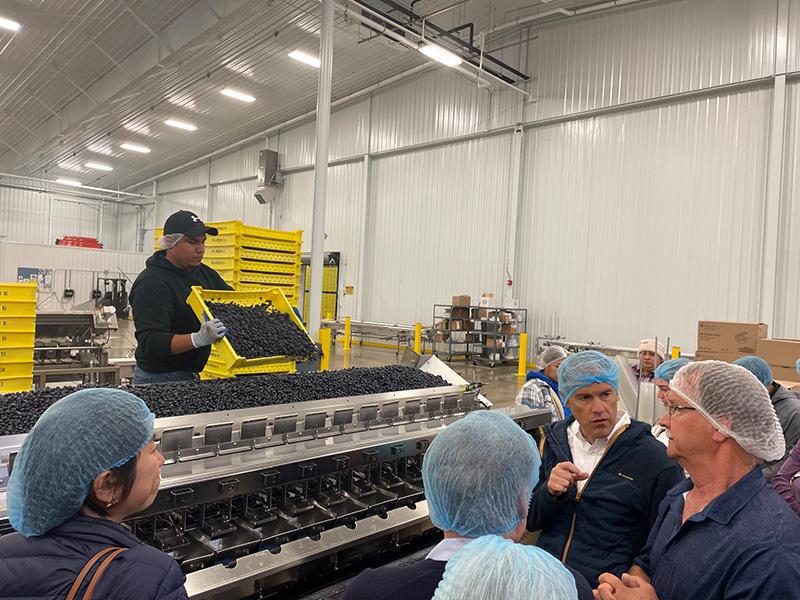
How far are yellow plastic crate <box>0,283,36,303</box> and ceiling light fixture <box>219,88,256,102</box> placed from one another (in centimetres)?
862

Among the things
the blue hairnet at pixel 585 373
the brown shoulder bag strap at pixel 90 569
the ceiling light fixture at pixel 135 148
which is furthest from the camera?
the ceiling light fixture at pixel 135 148

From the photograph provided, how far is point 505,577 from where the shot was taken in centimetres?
72

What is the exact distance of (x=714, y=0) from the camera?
830 cm

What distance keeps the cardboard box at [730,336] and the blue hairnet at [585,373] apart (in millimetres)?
4992

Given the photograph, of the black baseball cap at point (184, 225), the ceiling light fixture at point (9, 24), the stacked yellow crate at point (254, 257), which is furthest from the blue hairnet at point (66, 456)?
the ceiling light fixture at point (9, 24)

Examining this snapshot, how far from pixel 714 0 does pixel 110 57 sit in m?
10.2

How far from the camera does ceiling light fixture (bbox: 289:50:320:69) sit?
989 centimetres

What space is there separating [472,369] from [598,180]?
407 centimetres

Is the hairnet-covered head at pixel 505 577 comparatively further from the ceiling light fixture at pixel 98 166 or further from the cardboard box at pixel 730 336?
the ceiling light fixture at pixel 98 166

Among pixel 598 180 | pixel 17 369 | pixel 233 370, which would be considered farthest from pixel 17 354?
pixel 598 180

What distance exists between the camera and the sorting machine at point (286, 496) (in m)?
1.65

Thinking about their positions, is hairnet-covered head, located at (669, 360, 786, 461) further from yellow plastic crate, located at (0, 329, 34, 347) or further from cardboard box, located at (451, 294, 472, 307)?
cardboard box, located at (451, 294, 472, 307)

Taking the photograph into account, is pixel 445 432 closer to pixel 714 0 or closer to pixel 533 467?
pixel 533 467

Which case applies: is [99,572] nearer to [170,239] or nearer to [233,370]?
[233,370]
